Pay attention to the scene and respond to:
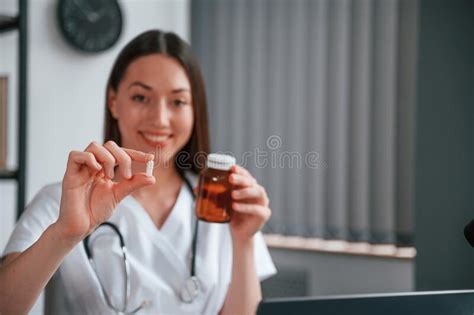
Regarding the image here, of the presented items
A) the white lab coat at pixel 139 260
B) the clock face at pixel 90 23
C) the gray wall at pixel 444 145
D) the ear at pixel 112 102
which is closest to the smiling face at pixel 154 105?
the ear at pixel 112 102

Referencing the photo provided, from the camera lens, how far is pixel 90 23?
225 cm

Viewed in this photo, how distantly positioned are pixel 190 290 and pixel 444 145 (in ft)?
3.27

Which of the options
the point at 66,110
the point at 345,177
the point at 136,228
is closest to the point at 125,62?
the point at 136,228

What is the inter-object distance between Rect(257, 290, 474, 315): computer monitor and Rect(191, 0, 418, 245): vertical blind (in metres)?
1.58

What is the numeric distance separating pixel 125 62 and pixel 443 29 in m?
1.06

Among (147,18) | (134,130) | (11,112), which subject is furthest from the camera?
(147,18)

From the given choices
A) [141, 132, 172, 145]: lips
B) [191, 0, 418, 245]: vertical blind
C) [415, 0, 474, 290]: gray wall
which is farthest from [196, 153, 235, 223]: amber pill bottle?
[191, 0, 418, 245]: vertical blind

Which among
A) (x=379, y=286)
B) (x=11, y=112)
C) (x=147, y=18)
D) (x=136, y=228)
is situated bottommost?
(x=379, y=286)

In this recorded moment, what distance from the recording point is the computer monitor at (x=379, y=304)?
552 mm

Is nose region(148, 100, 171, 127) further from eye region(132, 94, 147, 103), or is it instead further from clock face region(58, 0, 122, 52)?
clock face region(58, 0, 122, 52)

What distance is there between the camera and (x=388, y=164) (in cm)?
217

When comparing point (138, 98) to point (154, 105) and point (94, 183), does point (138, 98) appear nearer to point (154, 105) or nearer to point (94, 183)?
point (154, 105)

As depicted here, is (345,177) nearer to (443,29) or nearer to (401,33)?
(401,33)

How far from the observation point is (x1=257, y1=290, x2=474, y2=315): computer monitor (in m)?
0.55
